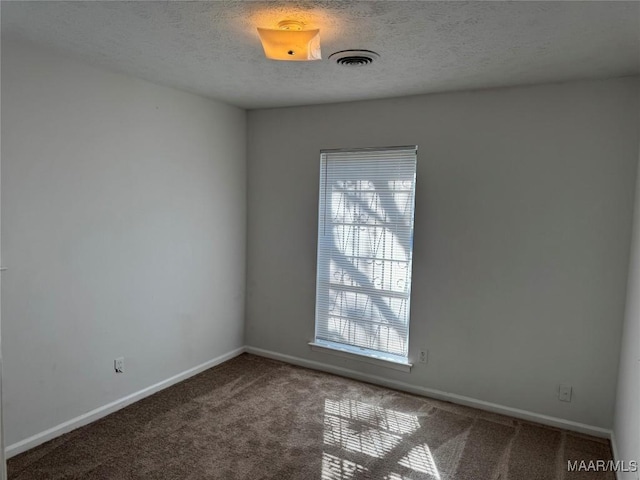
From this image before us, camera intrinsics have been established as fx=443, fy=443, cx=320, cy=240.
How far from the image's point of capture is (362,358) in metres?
3.74

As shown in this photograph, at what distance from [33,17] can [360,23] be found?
5.06 ft

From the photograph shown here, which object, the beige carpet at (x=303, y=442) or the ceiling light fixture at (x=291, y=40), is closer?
the ceiling light fixture at (x=291, y=40)

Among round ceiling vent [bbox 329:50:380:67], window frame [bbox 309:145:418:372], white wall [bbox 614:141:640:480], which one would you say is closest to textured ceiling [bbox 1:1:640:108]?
round ceiling vent [bbox 329:50:380:67]

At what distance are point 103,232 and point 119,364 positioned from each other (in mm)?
953

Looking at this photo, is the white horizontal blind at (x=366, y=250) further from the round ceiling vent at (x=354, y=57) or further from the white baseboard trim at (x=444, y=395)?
the round ceiling vent at (x=354, y=57)

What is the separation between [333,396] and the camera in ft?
11.3

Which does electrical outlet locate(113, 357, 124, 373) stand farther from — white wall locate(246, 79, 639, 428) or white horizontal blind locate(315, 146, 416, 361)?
white wall locate(246, 79, 639, 428)

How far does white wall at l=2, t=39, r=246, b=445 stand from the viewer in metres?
2.53

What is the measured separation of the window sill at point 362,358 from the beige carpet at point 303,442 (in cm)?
22

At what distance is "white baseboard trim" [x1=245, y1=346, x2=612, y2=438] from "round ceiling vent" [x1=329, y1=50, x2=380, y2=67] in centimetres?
246

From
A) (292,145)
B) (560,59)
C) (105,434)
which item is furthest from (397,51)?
(105,434)

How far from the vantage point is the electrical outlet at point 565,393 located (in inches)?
118

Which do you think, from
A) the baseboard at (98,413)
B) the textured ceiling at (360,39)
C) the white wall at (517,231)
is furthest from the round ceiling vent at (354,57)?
the baseboard at (98,413)

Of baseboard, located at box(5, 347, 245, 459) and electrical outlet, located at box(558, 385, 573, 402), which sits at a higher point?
electrical outlet, located at box(558, 385, 573, 402)
